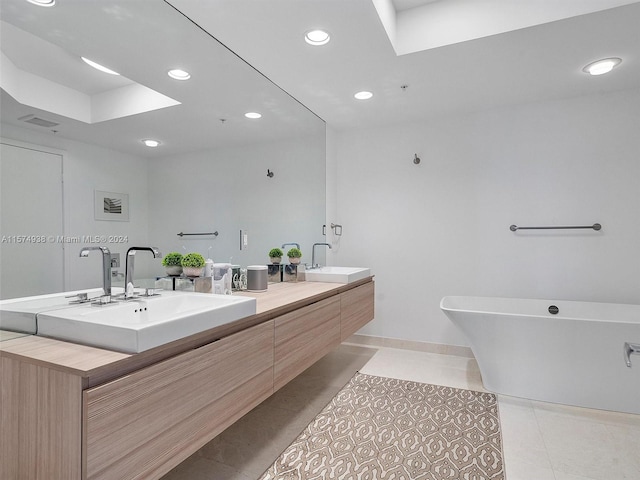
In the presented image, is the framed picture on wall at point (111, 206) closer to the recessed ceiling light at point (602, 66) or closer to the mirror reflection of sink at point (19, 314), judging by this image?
the mirror reflection of sink at point (19, 314)

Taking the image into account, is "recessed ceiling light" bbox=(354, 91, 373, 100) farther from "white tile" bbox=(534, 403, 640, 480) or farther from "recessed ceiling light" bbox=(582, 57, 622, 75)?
"white tile" bbox=(534, 403, 640, 480)

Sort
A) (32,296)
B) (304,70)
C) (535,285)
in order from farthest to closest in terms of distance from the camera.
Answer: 1. (535,285)
2. (304,70)
3. (32,296)

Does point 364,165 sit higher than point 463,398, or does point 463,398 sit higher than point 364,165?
point 364,165

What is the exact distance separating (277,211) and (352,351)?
1673 millimetres

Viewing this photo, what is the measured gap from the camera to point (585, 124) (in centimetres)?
292

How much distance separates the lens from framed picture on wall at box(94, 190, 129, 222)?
144 cm

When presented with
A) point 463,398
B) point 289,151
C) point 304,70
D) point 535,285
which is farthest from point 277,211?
point 535,285

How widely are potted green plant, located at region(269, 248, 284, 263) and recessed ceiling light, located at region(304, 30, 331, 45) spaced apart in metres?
1.49

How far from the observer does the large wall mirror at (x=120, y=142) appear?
47.5 inches

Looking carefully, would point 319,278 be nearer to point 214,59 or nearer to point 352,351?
point 352,351

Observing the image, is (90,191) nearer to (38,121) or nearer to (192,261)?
(38,121)

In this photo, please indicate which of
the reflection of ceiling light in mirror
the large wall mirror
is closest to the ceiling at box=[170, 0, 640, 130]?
the large wall mirror

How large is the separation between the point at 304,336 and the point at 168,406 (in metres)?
0.99

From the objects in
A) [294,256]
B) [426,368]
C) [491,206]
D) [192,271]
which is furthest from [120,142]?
[491,206]
